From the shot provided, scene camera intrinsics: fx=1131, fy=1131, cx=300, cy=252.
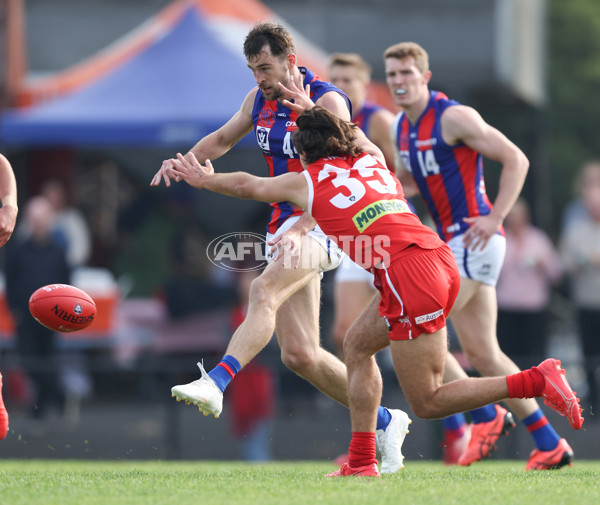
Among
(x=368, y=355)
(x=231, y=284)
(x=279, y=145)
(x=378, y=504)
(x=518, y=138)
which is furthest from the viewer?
(x=518, y=138)

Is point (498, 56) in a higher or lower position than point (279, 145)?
higher


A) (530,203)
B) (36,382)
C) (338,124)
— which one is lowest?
(36,382)

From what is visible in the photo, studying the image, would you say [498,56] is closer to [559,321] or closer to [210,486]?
[559,321]

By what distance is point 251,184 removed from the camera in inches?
246

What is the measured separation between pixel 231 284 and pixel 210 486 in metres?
8.37

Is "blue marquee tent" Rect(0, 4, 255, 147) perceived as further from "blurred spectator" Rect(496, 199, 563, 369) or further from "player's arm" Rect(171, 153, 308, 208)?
"player's arm" Rect(171, 153, 308, 208)

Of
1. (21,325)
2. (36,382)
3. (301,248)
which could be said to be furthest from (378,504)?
(21,325)

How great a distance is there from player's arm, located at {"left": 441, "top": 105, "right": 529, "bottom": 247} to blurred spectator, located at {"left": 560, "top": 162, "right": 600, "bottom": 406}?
5.08 metres

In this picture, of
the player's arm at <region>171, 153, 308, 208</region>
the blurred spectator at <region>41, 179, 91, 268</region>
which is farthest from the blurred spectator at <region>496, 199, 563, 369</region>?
the player's arm at <region>171, 153, 308, 208</region>

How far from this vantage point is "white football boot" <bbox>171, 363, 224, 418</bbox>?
613 cm

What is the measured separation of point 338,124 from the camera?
246 inches

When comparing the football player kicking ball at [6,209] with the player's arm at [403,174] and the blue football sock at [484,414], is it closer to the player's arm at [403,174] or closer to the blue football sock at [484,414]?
the player's arm at [403,174]

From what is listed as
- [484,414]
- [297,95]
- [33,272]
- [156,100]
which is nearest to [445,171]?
[297,95]

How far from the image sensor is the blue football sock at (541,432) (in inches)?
306
